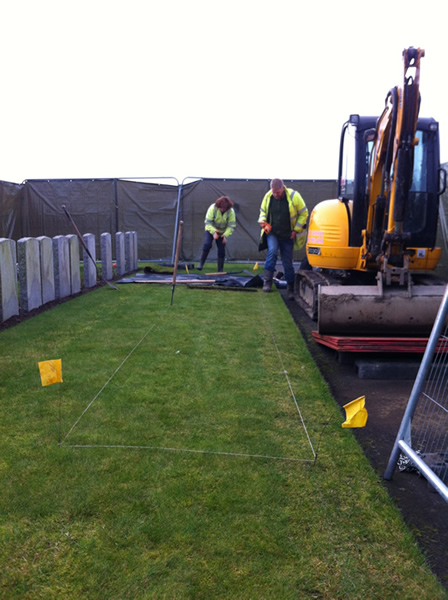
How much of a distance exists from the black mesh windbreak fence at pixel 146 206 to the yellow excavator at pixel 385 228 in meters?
8.54

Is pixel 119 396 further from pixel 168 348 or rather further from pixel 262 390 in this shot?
pixel 168 348

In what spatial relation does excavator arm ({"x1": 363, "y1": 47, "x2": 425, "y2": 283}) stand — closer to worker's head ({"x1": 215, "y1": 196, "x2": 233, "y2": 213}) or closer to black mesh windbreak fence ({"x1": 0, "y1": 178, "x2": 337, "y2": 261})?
worker's head ({"x1": 215, "y1": 196, "x2": 233, "y2": 213})

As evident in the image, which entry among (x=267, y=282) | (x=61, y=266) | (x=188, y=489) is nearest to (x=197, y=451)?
(x=188, y=489)

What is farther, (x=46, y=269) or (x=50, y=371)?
(x=46, y=269)

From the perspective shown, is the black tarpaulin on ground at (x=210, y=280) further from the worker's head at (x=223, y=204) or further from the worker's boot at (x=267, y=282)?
the worker's head at (x=223, y=204)

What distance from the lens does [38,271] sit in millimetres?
7656

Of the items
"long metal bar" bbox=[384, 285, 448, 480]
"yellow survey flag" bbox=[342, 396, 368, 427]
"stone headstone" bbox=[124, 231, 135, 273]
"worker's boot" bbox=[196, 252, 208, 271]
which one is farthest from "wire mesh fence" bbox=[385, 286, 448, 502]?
"stone headstone" bbox=[124, 231, 135, 273]

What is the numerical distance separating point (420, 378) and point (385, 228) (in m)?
3.02

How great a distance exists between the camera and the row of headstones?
666 cm

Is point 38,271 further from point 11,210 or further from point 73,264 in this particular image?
point 11,210

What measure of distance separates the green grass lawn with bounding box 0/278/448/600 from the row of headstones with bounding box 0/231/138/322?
78.0 inches

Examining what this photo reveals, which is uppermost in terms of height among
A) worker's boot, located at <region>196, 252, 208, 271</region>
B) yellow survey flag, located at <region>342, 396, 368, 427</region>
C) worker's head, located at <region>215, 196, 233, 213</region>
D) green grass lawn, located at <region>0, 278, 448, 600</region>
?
worker's head, located at <region>215, 196, 233, 213</region>

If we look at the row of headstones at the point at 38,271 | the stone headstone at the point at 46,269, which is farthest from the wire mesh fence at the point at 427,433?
the stone headstone at the point at 46,269

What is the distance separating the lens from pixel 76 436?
328cm
